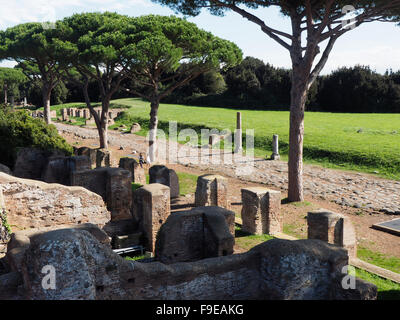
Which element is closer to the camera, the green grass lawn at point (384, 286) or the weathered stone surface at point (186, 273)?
the weathered stone surface at point (186, 273)

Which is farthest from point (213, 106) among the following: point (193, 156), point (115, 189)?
point (115, 189)

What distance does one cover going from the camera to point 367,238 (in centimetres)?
998

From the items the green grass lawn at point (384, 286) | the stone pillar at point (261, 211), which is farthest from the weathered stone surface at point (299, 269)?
the stone pillar at point (261, 211)

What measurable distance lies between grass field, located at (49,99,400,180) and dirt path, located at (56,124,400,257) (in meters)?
1.39

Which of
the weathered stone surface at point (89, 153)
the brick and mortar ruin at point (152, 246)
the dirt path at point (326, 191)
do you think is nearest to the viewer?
the brick and mortar ruin at point (152, 246)

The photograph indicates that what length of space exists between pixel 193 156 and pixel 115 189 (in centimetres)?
1089

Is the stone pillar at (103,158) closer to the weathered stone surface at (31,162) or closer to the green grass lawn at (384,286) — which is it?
the weathered stone surface at (31,162)

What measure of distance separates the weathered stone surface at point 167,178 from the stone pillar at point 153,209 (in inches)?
159

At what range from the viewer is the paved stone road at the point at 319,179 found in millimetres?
13102

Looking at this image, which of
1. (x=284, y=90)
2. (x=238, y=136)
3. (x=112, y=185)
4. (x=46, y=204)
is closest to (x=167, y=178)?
(x=112, y=185)

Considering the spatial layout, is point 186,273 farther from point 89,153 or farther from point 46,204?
point 89,153

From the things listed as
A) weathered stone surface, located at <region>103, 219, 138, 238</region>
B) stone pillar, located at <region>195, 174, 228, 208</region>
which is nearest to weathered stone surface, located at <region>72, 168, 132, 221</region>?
weathered stone surface, located at <region>103, 219, 138, 238</region>

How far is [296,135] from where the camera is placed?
12938 mm

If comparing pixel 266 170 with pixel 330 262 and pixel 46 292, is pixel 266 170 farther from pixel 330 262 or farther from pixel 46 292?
pixel 46 292
